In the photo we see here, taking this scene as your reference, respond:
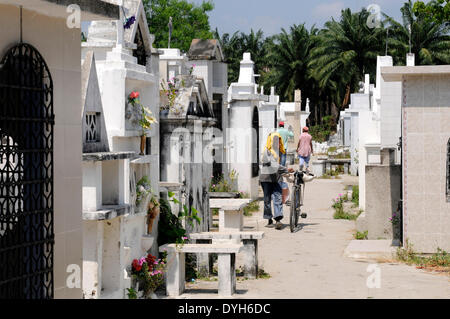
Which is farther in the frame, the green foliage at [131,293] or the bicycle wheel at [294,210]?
the bicycle wheel at [294,210]

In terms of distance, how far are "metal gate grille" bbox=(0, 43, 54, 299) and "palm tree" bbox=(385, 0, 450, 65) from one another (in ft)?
145

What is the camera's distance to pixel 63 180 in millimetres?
5898

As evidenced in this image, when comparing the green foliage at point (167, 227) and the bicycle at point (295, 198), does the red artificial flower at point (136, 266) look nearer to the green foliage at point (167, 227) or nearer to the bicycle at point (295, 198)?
the green foliage at point (167, 227)

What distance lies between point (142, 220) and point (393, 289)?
3.25 meters

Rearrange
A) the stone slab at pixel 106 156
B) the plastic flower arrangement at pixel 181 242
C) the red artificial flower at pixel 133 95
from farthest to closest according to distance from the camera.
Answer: the plastic flower arrangement at pixel 181 242, the red artificial flower at pixel 133 95, the stone slab at pixel 106 156

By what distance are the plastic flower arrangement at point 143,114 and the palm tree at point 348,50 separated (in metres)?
43.8

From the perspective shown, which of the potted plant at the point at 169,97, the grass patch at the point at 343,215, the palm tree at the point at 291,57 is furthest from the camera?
the palm tree at the point at 291,57

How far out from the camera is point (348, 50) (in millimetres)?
54375

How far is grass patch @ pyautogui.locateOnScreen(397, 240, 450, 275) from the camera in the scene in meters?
11.4

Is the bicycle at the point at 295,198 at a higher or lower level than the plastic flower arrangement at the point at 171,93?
lower

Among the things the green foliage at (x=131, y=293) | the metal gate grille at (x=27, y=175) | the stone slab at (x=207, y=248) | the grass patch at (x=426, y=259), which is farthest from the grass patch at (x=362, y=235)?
the metal gate grille at (x=27, y=175)

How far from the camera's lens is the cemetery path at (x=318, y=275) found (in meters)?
9.98

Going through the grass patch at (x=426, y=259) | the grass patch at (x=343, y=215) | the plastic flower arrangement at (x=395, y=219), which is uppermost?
the plastic flower arrangement at (x=395, y=219)
